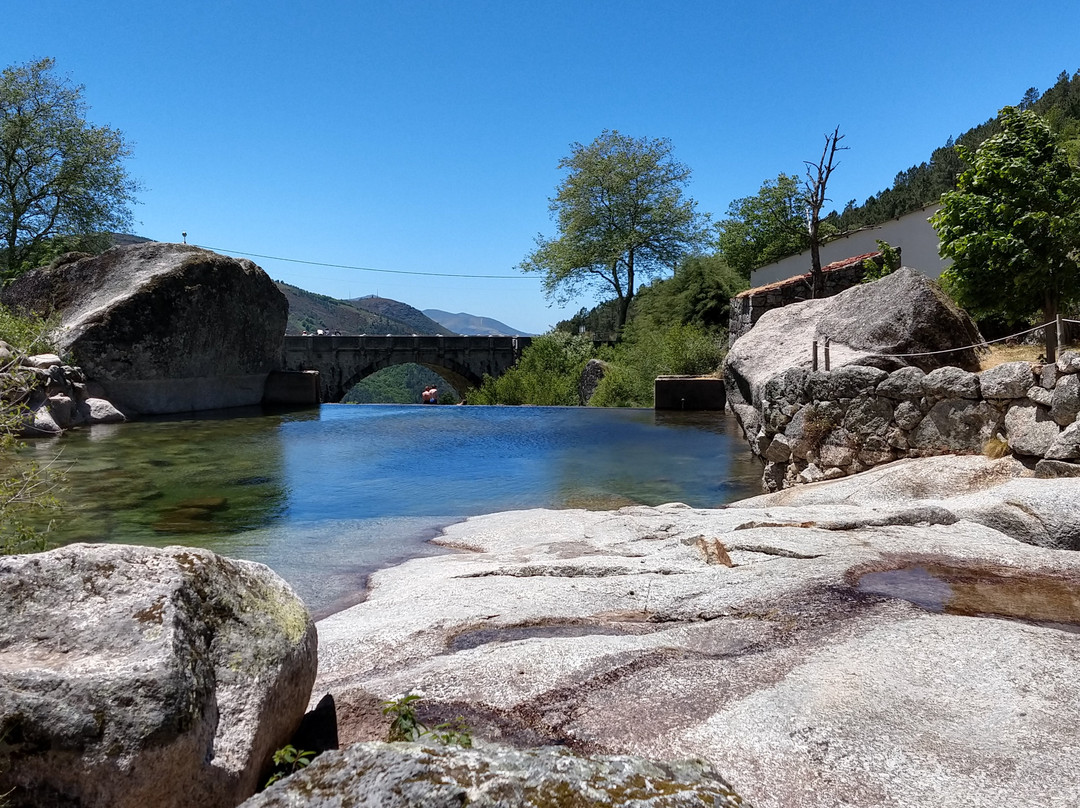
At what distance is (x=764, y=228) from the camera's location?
41.7 metres

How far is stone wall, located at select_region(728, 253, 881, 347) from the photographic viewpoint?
23.0m

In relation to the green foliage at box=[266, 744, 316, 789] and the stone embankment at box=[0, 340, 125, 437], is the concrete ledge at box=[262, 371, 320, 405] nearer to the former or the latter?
the stone embankment at box=[0, 340, 125, 437]

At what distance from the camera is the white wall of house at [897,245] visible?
22527mm

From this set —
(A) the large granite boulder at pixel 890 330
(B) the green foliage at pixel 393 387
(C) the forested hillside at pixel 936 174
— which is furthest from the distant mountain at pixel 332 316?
(A) the large granite boulder at pixel 890 330

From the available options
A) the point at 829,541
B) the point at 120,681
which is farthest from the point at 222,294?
the point at 120,681

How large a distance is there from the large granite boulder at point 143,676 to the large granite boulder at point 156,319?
62.0 feet

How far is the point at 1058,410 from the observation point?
7418 mm

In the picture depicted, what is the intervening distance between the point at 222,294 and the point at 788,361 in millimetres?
16120

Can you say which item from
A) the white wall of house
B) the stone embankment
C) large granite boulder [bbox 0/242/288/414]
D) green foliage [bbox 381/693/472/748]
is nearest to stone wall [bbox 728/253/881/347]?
A: the white wall of house

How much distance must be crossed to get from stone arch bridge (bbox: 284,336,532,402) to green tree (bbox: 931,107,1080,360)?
87.2 ft

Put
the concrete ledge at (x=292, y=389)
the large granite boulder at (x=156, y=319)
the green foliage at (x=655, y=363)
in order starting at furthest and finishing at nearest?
the concrete ledge at (x=292, y=389) → the green foliage at (x=655, y=363) → the large granite boulder at (x=156, y=319)

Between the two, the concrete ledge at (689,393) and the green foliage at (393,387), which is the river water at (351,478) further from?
the green foliage at (393,387)

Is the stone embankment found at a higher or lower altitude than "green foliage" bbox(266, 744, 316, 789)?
higher

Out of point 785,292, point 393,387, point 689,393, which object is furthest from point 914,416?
point 393,387
